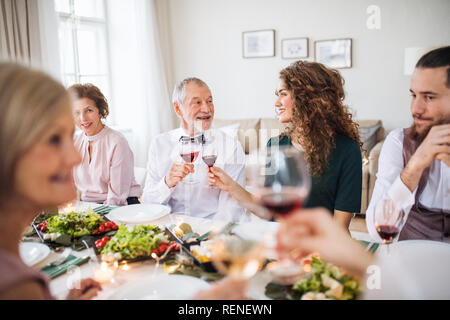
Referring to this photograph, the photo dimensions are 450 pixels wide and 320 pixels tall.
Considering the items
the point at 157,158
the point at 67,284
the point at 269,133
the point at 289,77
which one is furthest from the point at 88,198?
the point at 269,133

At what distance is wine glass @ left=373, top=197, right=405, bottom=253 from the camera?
0.73 metres

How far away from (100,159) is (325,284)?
4.45ft

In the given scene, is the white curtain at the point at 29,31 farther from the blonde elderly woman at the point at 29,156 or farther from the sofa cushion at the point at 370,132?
the sofa cushion at the point at 370,132

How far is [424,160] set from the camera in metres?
0.68

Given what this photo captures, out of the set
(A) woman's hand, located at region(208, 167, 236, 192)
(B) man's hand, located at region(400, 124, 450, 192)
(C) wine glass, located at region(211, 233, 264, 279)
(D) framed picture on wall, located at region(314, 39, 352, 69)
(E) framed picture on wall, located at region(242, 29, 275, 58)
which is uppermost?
(E) framed picture on wall, located at region(242, 29, 275, 58)

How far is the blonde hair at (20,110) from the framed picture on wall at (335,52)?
132 inches

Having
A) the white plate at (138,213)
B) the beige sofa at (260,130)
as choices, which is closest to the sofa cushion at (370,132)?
the beige sofa at (260,130)

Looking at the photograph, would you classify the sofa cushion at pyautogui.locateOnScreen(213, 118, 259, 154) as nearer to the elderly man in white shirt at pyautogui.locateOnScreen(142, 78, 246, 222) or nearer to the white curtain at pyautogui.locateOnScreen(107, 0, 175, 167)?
the white curtain at pyautogui.locateOnScreen(107, 0, 175, 167)

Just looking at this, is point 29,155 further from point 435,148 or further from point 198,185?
point 198,185

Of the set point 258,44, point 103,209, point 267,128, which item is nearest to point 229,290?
point 103,209

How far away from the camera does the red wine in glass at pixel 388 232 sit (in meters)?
0.73

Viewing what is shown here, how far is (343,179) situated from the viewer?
1.13 m

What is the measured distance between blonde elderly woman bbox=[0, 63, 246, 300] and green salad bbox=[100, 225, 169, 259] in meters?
0.42

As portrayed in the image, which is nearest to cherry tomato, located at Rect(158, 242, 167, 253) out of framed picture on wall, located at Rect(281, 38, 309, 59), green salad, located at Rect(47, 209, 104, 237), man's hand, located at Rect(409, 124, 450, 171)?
green salad, located at Rect(47, 209, 104, 237)
